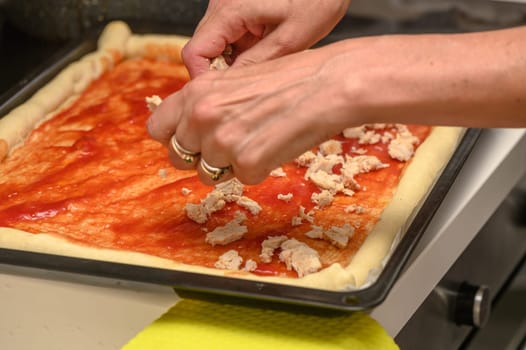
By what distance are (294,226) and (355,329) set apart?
245 mm

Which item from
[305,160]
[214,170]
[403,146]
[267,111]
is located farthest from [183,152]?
[403,146]

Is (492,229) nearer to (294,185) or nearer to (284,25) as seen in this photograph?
(294,185)

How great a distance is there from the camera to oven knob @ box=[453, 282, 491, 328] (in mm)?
1522

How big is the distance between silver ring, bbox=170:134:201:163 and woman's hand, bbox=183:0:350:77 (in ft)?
0.71

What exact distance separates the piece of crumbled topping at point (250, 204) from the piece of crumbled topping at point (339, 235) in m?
0.13

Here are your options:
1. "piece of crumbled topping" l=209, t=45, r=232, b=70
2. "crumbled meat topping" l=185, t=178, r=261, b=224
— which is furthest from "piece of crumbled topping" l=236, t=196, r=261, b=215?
"piece of crumbled topping" l=209, t=45, r=232, b=70

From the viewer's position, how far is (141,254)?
51.9 inches

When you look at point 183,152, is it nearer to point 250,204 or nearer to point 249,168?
point 249,168

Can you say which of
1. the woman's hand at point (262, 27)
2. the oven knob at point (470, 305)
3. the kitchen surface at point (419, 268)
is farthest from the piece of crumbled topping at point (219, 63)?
the oven knob at point (470, 305)

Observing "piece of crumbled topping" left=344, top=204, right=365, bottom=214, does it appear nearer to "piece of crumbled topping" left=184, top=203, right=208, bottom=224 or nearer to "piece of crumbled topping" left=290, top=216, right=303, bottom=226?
"piece of crumbled topping" left=290, top=216, right=303, bottom=226

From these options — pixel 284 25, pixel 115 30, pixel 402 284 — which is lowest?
pixel 402 284

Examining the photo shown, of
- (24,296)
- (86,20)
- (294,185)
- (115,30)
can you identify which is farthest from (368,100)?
(86,20)

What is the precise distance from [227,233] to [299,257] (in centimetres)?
13

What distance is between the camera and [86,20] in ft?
7.16
